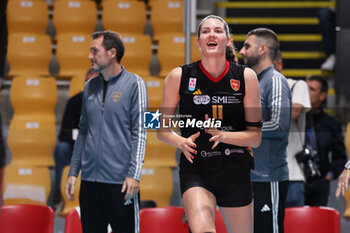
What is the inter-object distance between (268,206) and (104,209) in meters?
0.97

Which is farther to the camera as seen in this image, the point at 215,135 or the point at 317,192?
the point at 317,192

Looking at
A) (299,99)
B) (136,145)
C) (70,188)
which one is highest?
(299,99)

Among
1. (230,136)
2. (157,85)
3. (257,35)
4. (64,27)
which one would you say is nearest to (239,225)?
(230,136)

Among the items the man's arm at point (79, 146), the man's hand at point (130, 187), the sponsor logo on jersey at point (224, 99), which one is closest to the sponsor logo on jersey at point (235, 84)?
the sponsor logo on jersey at point (224, 99)

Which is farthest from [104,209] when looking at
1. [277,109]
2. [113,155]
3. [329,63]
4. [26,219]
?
[329,63]

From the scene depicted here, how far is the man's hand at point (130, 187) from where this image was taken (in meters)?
3.64

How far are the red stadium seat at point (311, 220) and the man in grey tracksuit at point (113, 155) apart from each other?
3.37 ft

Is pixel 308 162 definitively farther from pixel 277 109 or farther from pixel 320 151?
pixel 277 109

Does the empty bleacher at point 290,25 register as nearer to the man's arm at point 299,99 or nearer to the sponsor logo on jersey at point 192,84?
the man's arm at point 299,99

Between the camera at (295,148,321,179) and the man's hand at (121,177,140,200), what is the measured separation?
1.15m

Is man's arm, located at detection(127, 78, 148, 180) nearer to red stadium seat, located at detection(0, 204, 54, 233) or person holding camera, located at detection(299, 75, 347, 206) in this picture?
red stadium seat, located at detection(0, 204, 54, 233)

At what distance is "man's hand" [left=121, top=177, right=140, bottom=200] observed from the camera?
364 centimetres

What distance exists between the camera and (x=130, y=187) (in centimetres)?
364

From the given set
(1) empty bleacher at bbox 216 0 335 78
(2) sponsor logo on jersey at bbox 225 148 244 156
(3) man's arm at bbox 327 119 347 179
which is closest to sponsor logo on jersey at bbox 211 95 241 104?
(2) sponsor logo on jersey at bbox 225 148 244 156
